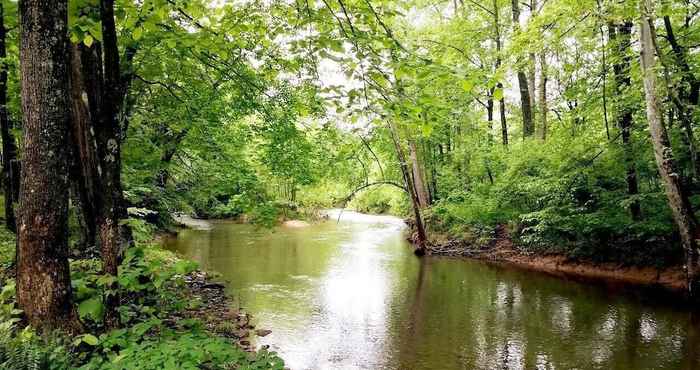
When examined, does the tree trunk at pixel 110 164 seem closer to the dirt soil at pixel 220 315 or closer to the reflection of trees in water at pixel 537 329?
the dirt soil at pixel 220 315

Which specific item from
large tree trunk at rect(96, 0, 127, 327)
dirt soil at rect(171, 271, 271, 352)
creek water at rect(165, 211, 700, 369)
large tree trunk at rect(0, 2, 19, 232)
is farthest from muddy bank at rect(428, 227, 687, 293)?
large tree trunk at rect(0, 2, 19, 232)

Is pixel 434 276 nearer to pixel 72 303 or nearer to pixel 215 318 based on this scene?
pixel 215 318

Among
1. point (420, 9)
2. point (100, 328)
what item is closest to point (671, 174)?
point (100, 328)

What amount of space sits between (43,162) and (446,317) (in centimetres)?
815

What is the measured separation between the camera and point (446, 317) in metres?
9.43

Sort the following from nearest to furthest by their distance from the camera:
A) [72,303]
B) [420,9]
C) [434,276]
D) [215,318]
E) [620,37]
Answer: [72,303]
[215,318]
[620,37]
[434,276]
[420,9]

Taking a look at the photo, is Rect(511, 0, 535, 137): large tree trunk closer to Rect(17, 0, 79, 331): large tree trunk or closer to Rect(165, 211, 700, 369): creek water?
Rect(165, 211, 700, 369): creek water

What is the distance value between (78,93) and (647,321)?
34.7 feet

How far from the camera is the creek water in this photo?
714 centimetres

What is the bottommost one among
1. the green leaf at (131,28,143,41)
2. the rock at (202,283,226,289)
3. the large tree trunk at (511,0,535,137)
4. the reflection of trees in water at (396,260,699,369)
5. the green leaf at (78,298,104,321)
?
the reflection of trees in water at (396,260,699,369)

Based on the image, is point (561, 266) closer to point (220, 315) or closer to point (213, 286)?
point (213, 286)

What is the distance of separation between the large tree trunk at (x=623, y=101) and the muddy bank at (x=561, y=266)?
1.67 m

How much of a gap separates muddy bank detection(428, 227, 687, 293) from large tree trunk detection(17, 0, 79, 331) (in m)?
12.9

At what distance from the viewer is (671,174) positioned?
9.27m
